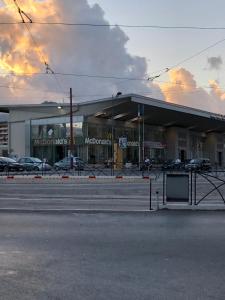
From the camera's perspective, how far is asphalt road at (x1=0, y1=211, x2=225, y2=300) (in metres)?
6.11

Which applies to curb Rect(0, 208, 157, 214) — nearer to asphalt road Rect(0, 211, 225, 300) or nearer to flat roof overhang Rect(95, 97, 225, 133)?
asphalt road Rect(0, 211, 225, 300)

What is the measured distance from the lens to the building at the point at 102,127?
70875mm

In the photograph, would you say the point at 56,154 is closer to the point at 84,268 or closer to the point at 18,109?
the point at 18,109

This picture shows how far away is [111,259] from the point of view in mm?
7891

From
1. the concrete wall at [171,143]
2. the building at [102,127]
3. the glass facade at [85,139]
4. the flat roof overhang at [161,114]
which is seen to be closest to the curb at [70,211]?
the building at [102,127]

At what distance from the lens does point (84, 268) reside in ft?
23.8

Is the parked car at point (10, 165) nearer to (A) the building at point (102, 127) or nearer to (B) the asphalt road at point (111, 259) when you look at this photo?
(A) the building at point (102, 127)

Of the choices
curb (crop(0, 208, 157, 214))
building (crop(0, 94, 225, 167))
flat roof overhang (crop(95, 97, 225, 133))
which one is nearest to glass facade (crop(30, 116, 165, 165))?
building (crop(0, 94, 225, 167))

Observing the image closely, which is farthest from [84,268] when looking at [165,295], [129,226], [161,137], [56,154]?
[161,137]

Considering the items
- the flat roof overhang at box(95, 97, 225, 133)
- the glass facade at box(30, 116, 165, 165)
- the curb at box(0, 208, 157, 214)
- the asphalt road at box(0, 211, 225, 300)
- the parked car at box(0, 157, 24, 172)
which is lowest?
the asphalt road at box(0, 211, 225, 300)

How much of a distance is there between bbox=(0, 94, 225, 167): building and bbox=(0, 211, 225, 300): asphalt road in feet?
175

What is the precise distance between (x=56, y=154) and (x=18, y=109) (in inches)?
381

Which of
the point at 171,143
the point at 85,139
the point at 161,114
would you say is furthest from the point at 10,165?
the point at 171,143

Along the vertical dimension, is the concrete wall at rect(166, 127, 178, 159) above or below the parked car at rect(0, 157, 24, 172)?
above
